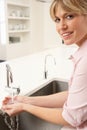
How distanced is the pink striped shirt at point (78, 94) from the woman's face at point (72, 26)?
0.05 meters

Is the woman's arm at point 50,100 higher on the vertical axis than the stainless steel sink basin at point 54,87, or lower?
higher

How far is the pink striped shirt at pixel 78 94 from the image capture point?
0.78m

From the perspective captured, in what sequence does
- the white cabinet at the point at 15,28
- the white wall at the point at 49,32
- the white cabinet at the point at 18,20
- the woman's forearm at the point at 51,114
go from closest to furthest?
the woman's forearm at the point at 51,114, the white cabinet at the point at 15,28, the white cabinet at the point at 18,20, the white wall at the point at 49,32

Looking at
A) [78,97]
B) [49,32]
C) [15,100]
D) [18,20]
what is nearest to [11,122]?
[15,100]

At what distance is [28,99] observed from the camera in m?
1.20

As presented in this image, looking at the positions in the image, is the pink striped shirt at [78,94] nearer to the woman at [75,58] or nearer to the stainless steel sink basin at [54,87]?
the woman at [75,58]

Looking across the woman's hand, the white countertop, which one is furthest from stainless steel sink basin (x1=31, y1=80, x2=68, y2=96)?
the woman's hand

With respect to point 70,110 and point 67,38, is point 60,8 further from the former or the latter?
point 70,110

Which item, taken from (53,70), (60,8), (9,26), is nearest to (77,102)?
(60,8)

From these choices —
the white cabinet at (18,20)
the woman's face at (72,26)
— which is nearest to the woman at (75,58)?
the woman's face at (72,26)

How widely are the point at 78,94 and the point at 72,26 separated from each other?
274mm

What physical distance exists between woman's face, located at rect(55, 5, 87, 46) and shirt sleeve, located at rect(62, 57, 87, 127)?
11 cm

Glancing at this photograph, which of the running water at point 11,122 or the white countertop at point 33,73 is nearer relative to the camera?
the running water at point 11,122

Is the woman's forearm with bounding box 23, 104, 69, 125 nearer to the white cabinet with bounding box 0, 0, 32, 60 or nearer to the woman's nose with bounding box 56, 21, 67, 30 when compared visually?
the woman's nose with bounding box 56, 21, 67, 30
